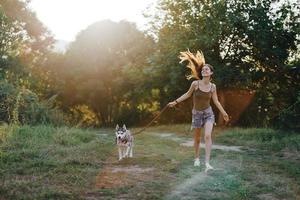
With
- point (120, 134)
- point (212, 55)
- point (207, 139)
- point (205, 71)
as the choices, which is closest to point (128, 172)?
point (207, 139)

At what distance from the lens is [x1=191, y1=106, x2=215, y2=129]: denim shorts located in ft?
35.7

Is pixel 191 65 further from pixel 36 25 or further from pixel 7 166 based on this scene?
pixel 36 25

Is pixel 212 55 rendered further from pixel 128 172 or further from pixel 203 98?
pixel 128 172

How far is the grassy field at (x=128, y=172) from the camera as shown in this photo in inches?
326

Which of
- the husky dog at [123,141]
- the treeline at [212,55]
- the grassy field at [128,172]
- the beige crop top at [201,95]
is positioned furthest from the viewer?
the treeline at [212,55]

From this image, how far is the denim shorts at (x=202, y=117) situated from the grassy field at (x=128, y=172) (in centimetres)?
101

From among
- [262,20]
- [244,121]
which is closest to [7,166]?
[262,20]

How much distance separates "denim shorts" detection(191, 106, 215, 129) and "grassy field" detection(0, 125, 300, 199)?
1.01m

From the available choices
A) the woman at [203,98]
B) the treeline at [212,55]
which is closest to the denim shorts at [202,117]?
the woman at [203,98]

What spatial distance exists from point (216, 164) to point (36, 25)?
3310 cm

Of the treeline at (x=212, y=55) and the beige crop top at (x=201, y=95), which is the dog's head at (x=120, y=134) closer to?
the beige crop top at (x=201, y=95)

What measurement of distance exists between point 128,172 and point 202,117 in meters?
2.05

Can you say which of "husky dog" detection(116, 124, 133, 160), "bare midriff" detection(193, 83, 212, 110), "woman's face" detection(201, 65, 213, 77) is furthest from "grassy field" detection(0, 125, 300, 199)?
"woman's face" detection(201, 65, 213, 77)

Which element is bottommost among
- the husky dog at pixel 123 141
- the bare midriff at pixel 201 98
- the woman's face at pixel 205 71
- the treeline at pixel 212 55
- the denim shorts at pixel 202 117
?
the husky dog at pixel 123 141
